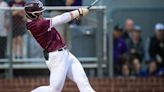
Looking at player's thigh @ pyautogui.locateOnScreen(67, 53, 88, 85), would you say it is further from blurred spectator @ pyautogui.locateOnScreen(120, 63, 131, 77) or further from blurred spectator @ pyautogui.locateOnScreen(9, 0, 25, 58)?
blurred spectator @ pyautogui.locateOnScreen(120, 63, 131, 77)

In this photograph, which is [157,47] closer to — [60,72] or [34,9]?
[60,72]

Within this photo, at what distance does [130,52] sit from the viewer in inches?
524

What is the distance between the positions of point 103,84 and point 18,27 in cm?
187

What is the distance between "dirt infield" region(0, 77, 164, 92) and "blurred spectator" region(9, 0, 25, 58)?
0.51m

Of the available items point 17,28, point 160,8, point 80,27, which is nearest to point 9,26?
point 17,28

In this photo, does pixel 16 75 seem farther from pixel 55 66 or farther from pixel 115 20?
pixel 55 66

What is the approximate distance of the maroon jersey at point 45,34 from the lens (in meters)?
9.78

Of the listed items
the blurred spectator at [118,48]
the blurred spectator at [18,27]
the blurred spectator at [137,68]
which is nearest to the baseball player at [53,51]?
the blurred spectator at [18,27]

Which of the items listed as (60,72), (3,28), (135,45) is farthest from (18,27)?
(60,72)

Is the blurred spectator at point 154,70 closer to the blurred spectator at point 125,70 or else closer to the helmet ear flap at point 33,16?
the blurred spectator at point 125,70

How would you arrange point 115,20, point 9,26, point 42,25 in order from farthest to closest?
point 115,20 → point 9,26 → point 42,25

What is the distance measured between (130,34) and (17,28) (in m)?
2.13

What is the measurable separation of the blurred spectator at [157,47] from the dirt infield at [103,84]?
0.54 m

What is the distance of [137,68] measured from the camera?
1330 centimetres
